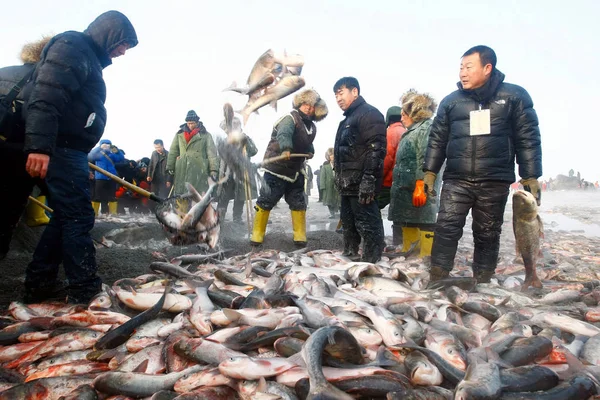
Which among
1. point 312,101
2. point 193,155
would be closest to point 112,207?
point 193,155

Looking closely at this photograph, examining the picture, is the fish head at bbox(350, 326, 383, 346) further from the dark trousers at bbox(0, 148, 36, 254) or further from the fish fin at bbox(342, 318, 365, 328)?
the dark trousers at bbox(0, 148, 36, 254)

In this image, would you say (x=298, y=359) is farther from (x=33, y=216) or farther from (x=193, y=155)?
(x=193, y=155)

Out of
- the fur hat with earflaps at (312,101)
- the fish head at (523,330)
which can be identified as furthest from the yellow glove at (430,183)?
the fur hat with earflaps at (312,101)

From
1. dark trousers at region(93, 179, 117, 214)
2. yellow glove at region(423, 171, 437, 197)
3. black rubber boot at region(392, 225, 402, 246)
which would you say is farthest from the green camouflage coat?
dark trousers at region(93, 179, 117, 214)

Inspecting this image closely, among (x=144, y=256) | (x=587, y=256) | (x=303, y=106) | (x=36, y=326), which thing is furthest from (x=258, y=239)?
(x=587, y=256)

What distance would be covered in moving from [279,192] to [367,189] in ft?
6.70

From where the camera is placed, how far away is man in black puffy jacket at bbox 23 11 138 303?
10.6 ft

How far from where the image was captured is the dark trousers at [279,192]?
6793 millimetres

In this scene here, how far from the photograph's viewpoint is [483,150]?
410cm

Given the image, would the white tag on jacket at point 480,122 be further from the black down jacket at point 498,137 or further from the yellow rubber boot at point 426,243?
the yellow rubber boot at point 426,243

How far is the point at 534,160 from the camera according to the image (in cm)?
408

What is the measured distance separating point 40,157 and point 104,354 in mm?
1695

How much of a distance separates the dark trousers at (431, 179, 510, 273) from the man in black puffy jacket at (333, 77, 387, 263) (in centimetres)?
121

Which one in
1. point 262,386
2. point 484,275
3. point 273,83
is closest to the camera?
point 262,386
